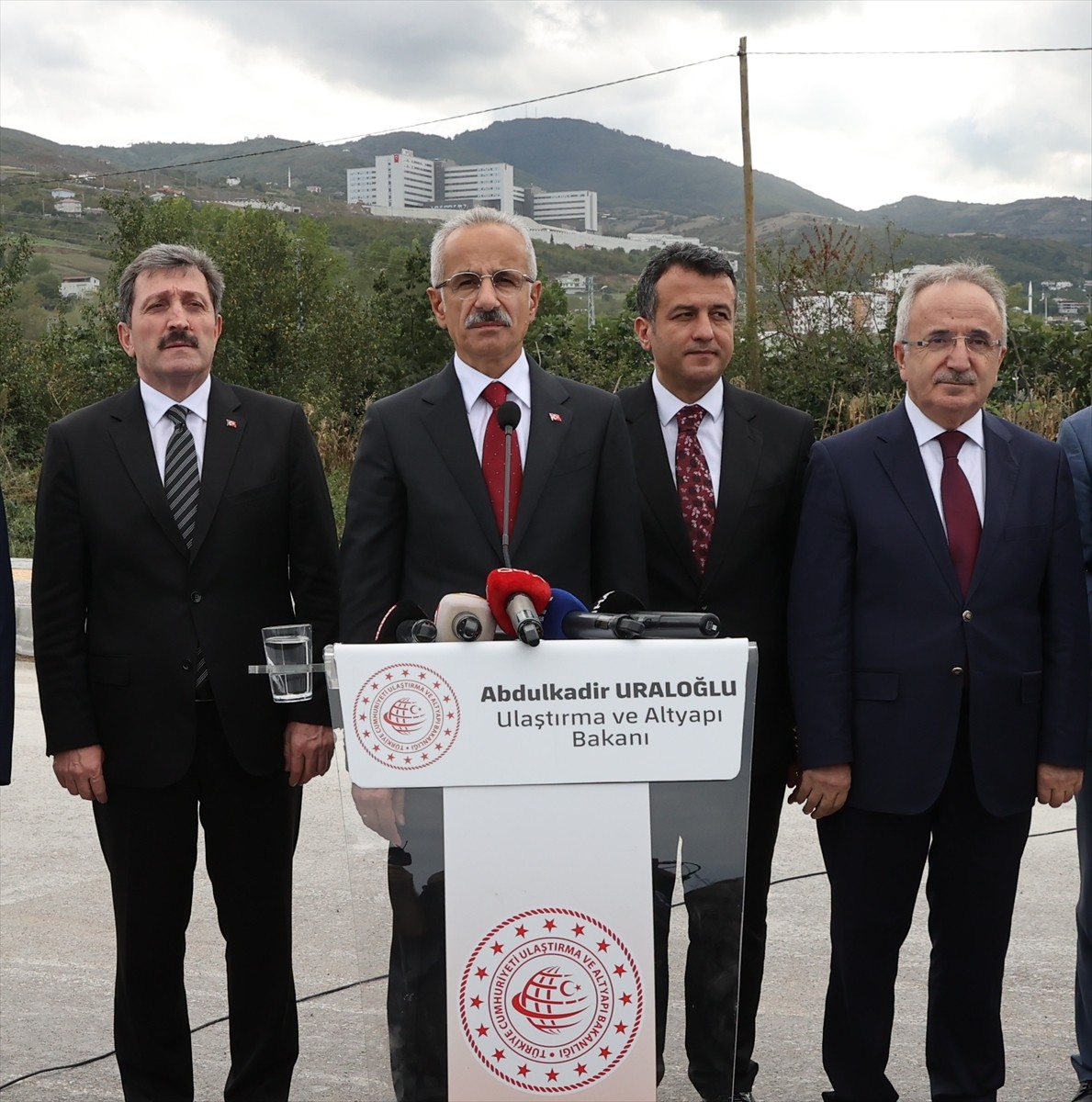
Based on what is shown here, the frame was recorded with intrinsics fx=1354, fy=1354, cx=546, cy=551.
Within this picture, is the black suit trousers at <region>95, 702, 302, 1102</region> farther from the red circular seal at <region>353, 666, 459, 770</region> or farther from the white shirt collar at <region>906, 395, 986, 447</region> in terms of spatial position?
the white shirt collar at <region>906, 395, 986, 447</region>

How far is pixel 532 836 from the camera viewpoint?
2.21m

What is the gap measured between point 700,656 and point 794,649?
920 mm

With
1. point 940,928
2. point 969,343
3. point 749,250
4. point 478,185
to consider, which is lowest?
point 940,928

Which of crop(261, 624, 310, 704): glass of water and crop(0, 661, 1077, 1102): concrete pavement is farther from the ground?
crop(261, 624, 310, 704): glass of water

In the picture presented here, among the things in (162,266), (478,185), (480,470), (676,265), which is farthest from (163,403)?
(478,185)

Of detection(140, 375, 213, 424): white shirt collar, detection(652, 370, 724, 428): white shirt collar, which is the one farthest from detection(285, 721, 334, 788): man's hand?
detection(652, 370, 724, 428): white shirt collar

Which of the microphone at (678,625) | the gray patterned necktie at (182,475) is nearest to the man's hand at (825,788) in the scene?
the microphone at (678,625)

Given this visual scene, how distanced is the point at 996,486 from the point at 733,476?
62 centimetres

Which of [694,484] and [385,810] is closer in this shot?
[385,810]

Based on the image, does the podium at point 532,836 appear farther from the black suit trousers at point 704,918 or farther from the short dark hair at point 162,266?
the short dark hair at point 162,266

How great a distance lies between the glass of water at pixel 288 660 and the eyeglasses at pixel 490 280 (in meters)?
0.83

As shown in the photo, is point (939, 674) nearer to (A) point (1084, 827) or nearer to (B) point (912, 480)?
(B) point (912, 480)

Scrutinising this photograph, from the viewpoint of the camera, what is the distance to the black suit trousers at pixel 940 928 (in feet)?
10.2

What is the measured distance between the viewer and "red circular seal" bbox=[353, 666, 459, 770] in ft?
7.18
